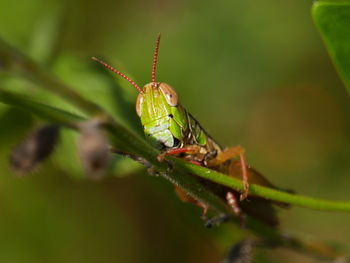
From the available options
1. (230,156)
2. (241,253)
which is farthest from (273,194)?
(230,156)

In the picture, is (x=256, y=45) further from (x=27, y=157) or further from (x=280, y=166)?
(x=27, y=157)

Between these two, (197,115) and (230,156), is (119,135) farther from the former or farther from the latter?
(197,115)

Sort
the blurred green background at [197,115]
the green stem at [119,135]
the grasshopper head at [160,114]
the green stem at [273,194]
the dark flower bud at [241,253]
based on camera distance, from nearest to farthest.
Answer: the green stem at [119,135] < the green stem at [273,194] < the dark flower bud at [241,253] < the grasshopper head at [160,114] < the blurred green background at [197,115]

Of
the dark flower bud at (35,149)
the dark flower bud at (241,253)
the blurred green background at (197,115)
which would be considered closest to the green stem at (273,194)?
the dark flower bud at (241,253)

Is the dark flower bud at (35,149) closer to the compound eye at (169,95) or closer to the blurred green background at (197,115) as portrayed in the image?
the compound eye at (169,95)

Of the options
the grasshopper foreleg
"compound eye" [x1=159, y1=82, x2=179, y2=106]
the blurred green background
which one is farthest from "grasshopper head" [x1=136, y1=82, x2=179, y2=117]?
the blurred green background

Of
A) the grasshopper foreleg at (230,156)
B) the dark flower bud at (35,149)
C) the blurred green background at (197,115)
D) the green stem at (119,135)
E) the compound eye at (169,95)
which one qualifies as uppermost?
the blurred green background at (197,115)
